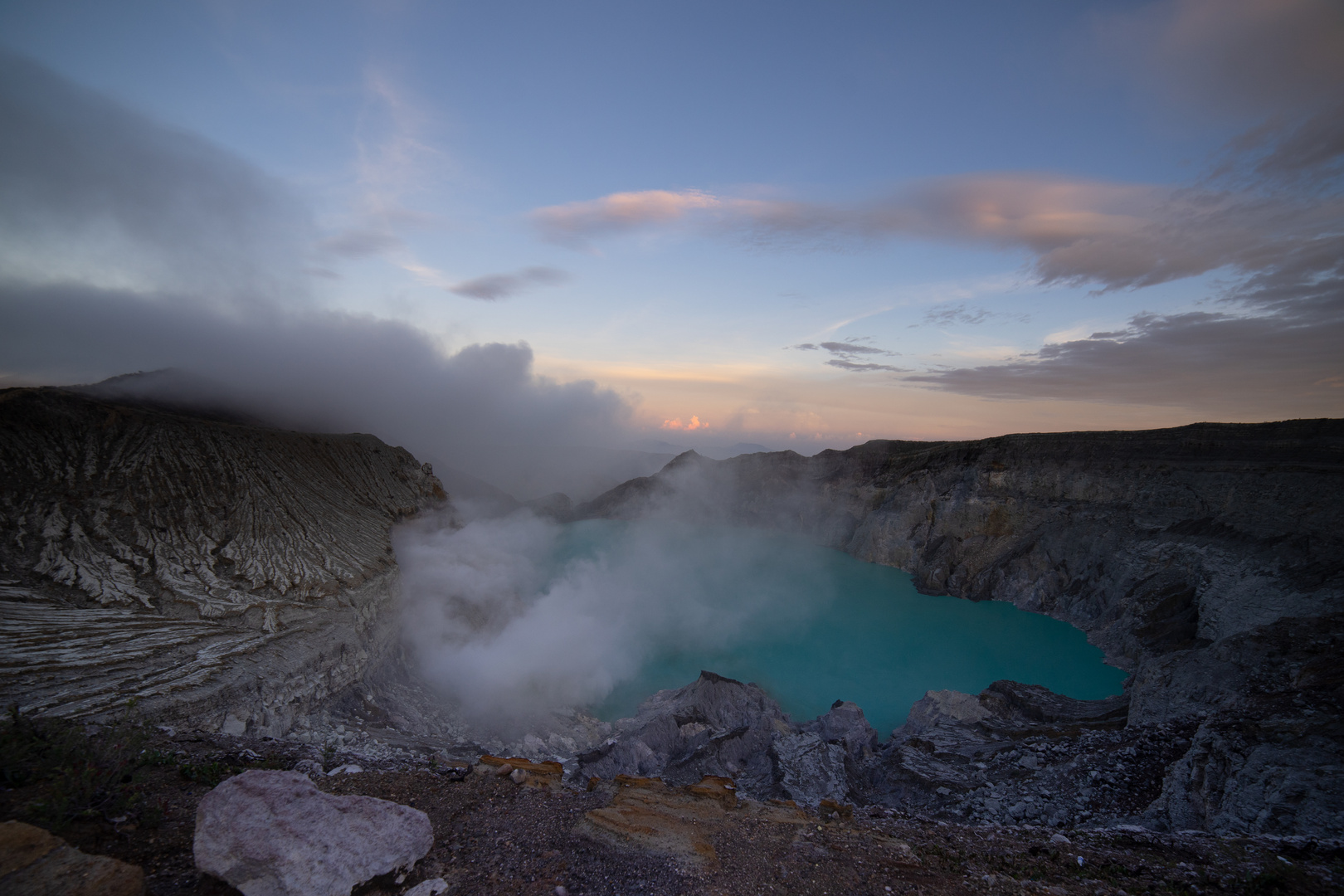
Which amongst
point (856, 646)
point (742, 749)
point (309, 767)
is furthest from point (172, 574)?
point (856, 646)

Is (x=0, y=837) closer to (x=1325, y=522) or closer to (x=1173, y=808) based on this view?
(x=1173, y=808)

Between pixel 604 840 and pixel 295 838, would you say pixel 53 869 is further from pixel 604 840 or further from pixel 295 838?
pixel 604 840

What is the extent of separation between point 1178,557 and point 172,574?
1377 inches

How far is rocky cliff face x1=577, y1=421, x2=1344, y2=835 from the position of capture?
7824 mm

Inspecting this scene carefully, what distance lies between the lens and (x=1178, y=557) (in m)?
20.7

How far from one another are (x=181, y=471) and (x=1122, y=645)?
117ft

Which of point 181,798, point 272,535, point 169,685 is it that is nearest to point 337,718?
point 169,685

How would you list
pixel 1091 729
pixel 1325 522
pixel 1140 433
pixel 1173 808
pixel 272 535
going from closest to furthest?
pixel 1173 808, pixel 1091 729, pixel 272 535, pixel 1325 522, pixel 1140 433

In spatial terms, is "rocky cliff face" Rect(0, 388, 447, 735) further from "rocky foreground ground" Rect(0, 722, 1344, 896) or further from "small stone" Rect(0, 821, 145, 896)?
"small stone" Rect(0, 821, 145, 896)

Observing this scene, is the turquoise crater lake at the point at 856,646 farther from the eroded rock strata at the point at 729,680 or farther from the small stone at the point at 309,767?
the small stone at the point at 309,767

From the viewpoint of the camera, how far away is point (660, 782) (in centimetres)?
784

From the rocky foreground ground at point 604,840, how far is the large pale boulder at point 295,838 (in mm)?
185

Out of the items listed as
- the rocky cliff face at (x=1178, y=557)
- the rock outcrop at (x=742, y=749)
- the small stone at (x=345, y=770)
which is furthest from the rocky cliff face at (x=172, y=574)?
the rocky cliff face at (x=1178, y=557)

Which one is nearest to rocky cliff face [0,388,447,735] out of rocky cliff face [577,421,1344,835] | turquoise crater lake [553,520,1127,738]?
turquoise crater lake [553,520,1127,738]
